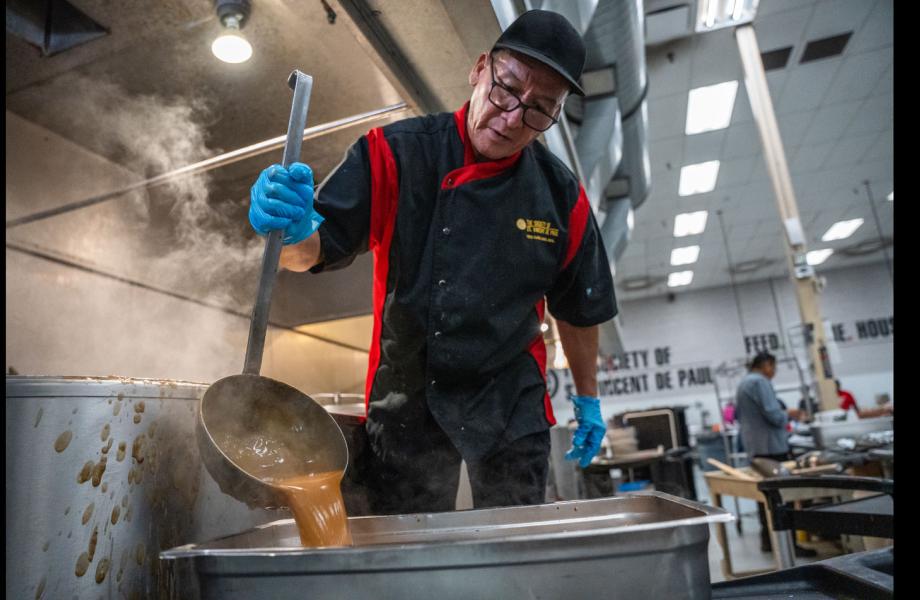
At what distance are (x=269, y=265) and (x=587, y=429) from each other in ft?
3.00

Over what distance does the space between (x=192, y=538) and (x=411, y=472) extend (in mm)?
469

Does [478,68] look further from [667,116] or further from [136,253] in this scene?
[667,116]

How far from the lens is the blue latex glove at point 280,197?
1001 millimetres

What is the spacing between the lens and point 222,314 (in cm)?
289

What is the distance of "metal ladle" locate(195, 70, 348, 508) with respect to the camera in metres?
0.80

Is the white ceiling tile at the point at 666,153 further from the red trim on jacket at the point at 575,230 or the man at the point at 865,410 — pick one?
the red trim on jacket at the point at 575,230

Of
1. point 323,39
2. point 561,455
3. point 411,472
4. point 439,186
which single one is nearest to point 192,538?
point 411,472

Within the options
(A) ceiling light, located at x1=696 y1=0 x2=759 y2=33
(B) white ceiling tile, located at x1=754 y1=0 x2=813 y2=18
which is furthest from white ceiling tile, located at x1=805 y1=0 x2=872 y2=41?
(A) ceiling light, located at x1=696 y1=0 x2=759 y2=33

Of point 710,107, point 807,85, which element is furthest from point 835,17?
point 710,107

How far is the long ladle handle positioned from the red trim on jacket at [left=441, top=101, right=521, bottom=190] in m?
0.33

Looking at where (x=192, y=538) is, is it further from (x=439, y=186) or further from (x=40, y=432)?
(x=439, y=186)

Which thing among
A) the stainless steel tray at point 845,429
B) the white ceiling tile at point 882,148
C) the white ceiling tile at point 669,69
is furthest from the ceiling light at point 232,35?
the white ceiling tile at point 882,148

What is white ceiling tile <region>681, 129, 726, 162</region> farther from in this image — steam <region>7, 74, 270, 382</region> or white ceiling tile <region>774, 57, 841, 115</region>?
steam <region>7, 74, 270, 382</region>
